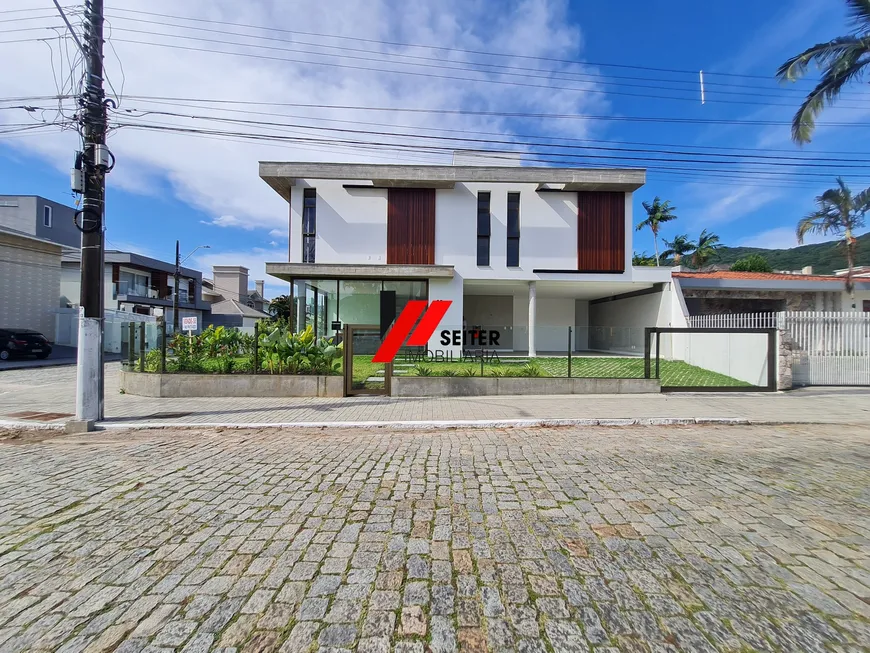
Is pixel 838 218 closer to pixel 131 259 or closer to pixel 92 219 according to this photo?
pixel 92 219

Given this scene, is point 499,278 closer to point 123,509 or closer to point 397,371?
point 397,371

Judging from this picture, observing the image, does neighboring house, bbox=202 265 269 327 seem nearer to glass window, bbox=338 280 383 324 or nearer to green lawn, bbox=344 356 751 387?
glass window, bbox=338 280 383 324

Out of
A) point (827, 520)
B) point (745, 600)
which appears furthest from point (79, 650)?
point (827, 520)

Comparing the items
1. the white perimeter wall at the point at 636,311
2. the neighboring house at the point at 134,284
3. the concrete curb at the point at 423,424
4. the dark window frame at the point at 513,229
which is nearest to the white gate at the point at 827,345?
the concrete curb at the point at 423,424

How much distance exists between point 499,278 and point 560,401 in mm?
9627

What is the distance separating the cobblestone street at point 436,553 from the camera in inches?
80.9

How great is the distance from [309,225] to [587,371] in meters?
14.1

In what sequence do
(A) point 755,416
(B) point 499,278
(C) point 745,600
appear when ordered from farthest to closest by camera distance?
(B) point 499,278 < (A) point 755,416 < (C) point 745,600

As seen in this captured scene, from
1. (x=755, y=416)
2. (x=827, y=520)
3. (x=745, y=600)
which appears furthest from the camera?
(x=755, y=416)

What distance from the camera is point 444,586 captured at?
2428mm

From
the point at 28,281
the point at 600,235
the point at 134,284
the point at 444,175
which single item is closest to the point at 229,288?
the point at 134,284

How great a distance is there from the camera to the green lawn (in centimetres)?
1077

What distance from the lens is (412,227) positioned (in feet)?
58.9

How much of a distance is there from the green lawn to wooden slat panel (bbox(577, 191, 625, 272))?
6825 millimetres
